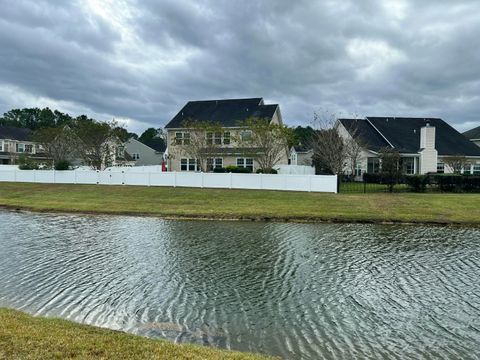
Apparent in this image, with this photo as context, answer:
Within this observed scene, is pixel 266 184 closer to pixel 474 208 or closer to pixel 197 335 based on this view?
pixel 474 208

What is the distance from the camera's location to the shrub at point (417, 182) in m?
30.7

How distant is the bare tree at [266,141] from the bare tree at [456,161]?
1731 cm

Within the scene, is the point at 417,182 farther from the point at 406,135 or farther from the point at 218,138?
the point at 218,138

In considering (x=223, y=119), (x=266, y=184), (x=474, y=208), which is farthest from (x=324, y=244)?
(x=223, y=119)

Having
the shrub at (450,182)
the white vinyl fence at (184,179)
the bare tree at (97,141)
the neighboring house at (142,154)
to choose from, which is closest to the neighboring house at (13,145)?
the neighboring house at (142,154)

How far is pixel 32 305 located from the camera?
7.54 metres

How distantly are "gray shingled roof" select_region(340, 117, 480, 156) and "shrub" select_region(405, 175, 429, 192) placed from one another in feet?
40.9

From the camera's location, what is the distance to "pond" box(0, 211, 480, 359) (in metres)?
6.40

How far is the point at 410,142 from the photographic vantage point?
148 feet

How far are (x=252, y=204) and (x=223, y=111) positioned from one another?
82.1 ft

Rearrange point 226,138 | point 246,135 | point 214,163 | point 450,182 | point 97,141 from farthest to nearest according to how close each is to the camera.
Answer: point 214,163, point 97,141, point 226,138, point 246,135, point 450,182

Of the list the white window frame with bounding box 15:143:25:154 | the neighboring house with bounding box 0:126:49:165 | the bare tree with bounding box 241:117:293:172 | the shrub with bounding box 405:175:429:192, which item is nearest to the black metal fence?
the shrub with bounding box 405:175:429:192

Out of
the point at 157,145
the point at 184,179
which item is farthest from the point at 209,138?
the point at 157,145

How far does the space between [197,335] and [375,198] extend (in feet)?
73.0
